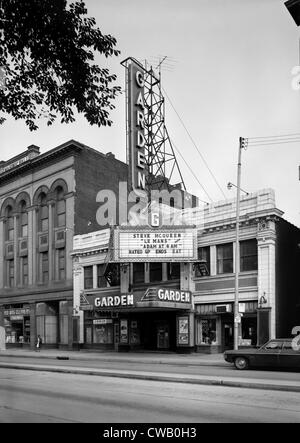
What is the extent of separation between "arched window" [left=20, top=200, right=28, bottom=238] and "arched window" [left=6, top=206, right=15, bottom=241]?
1.36 m

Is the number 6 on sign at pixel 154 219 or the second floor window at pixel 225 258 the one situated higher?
the number 6 on sign at pixel 154 219

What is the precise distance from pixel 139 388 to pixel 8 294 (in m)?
35.6

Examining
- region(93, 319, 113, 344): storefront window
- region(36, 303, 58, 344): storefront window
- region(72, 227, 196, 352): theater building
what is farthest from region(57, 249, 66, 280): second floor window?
region(93, 319, 113, 344): storefront window

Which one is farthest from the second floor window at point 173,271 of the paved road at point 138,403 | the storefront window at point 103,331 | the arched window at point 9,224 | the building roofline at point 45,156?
the arched window at point 9,224

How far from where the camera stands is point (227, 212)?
3212 centimetres

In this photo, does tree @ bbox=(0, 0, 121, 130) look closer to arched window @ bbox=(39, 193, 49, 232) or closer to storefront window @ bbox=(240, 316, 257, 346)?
storefront window @ bbox=(240, 316, 257, 346)

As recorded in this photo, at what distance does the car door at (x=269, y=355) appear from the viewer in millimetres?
21328

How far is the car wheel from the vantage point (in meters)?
22.1

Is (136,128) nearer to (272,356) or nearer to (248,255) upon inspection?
(248,255)

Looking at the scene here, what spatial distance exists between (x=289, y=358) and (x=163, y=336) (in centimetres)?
1529

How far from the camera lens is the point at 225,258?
32219 millimetres

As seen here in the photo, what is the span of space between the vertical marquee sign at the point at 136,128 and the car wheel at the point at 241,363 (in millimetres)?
15713

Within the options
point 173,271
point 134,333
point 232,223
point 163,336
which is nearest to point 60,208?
point 134,333

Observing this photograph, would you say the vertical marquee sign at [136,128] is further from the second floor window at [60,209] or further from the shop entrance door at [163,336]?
the second floor window at [60,209]
